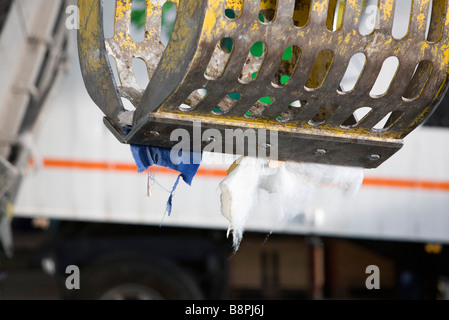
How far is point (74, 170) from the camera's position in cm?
516

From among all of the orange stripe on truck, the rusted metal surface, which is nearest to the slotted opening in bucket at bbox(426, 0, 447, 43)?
the rusted metal surface

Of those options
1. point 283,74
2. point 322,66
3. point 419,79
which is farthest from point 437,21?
point 283,74

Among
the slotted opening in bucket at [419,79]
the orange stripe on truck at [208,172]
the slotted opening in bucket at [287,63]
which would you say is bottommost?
the slotted opening in bucket at [419,79]

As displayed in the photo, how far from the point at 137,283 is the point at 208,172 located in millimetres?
1012

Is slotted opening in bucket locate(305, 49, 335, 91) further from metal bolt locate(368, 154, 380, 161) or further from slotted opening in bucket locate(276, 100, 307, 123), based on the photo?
metal bolt locate(368, 154, 380, 161)

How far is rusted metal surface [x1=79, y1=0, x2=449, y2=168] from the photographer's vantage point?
3.97 ft

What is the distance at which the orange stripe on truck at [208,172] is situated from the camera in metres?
5.14

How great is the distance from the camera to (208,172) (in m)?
5.20

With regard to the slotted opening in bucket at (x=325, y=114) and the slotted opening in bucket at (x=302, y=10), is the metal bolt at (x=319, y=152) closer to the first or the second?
the slotted opening in bucket at (x=325, y=114)

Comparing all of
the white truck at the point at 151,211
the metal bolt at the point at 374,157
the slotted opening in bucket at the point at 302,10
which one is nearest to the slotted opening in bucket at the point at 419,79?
the metal bolt at the point at 374,157

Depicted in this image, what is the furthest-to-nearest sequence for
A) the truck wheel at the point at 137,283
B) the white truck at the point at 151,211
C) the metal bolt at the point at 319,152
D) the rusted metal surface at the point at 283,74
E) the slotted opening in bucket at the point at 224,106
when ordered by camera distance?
the white truck at the point at 151,211
the truck wheel at the point at 137,283
the metal bolt at the point at 319,152
the slotted opening in bucket at the point at 224,106
the rusted metal surface at the point at 283,74

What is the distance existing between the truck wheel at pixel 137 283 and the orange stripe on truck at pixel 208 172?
0.74 meters
